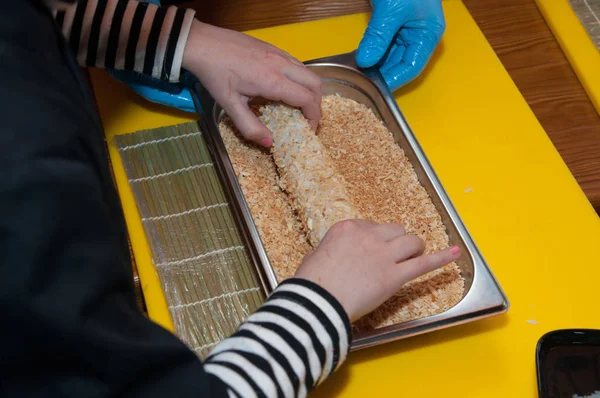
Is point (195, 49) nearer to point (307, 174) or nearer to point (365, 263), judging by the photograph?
point (307, 174)

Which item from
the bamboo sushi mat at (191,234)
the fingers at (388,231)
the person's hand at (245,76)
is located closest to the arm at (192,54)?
the person's hand at (245,76)

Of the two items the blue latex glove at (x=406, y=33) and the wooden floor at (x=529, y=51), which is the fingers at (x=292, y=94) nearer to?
the blue latex glove at (x=406, y=33)

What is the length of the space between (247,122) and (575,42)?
678mm

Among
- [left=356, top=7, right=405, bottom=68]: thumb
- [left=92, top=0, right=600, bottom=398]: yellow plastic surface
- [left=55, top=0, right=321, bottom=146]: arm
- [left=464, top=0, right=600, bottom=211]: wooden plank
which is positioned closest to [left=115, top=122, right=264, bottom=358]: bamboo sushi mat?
[left=92, top=0, right=600, bottom=398]: yellow plastic surface

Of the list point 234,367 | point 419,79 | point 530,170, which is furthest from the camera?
point 419,79

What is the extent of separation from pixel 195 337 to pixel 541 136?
2.15ft

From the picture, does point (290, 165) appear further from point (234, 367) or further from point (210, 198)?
point (234, 367)

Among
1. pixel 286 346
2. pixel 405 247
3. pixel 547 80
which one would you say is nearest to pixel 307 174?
pixel 405 247

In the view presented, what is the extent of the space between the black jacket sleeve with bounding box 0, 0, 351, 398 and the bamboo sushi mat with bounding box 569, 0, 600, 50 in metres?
0.93

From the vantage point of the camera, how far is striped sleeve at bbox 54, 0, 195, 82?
99 cm

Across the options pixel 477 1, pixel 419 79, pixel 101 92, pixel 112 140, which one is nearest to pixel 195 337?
pixel 112 140

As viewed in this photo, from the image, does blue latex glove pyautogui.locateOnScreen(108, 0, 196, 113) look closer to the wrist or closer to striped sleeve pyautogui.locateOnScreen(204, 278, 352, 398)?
the wrist

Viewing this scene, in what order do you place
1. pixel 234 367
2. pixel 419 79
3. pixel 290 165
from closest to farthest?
pixel 234 367, pixel 290 165, pixel 419 79

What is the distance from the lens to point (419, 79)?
1209 mm
